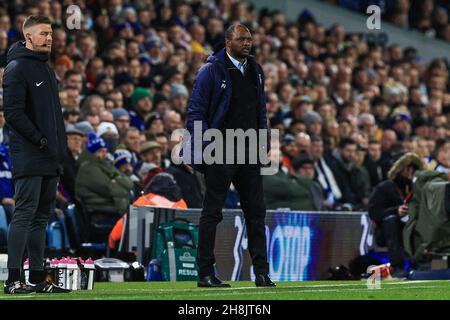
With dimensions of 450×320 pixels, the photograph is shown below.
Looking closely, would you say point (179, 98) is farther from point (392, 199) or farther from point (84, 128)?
point (392, 199)

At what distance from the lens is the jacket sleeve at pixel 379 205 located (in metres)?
15.0


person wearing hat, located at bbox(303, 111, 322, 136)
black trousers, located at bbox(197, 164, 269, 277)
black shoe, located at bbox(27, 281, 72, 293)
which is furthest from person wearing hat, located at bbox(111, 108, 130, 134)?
black shoe, located at bbox(27, 281, 72, 293)

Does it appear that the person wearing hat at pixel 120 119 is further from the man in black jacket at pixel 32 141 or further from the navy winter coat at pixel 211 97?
the man in black jacket at pixel 32 141

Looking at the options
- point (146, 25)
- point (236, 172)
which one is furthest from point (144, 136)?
point (236, 172)

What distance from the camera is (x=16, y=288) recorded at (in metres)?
10.1

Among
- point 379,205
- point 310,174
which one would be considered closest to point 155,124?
point 310,174


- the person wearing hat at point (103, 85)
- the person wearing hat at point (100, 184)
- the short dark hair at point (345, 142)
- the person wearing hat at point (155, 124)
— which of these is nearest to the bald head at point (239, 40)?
the person wearing hat at point (100, 184)

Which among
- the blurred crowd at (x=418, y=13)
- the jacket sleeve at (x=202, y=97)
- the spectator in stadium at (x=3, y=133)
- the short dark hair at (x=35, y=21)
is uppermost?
the blurred crowd at (x=418, y=13)

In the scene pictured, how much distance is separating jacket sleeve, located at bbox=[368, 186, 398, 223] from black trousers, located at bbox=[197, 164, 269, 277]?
420cm

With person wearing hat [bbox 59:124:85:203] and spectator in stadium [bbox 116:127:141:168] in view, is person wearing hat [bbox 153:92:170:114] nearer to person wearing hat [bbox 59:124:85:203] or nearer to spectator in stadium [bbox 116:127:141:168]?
spectator in stadium [bbox 116:127:141:168]

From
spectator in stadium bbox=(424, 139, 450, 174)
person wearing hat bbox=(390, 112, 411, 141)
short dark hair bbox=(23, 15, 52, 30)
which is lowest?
spectator in stadium bbox=(424, 139, 450, 174)

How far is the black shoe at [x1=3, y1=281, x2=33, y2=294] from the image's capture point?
10.1 metres

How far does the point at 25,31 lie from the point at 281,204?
7334 millimetres

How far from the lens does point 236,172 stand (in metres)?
11.0
